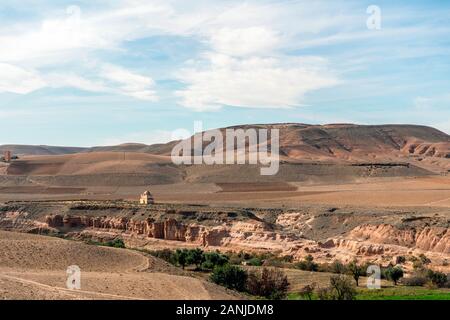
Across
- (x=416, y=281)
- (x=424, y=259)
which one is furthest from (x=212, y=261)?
(x=424, y=259)

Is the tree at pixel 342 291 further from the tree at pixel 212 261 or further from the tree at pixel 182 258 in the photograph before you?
the tree at pixel 182 258

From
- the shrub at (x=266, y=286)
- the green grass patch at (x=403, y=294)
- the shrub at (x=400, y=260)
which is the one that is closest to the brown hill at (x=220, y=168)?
the shrub at (x=400, y=260)

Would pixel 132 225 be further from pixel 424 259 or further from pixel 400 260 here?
pixel 424 259

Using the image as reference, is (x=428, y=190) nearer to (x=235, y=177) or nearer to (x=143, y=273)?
(x=235, y=177)

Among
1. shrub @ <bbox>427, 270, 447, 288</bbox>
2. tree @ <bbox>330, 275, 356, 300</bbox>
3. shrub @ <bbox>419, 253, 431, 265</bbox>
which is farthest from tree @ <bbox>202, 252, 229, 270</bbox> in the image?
shrub @ <bbox>419, 253, 431, 265</bbox>

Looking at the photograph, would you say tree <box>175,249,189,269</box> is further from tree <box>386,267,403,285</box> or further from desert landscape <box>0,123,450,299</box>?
tree <box>386,267,403,285</box>

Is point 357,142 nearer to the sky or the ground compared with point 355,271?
nearer to the sky
